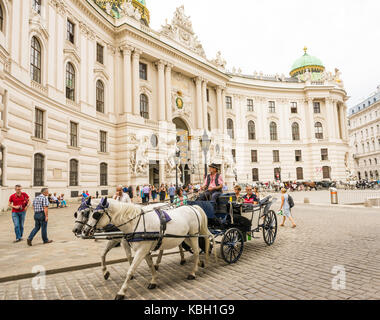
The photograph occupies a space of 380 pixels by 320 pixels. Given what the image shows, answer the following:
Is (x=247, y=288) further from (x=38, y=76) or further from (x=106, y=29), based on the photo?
(x=106, y=29)

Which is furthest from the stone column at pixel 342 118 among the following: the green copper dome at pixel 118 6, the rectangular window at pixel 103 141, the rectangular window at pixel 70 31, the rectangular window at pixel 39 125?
the rectangular window at pixel 39 125

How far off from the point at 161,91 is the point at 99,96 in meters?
8.05

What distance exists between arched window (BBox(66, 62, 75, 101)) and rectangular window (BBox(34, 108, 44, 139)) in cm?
426

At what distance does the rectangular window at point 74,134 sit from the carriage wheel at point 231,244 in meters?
20.6

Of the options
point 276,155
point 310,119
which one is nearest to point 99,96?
Answer: point 276,155

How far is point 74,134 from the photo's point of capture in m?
23.8

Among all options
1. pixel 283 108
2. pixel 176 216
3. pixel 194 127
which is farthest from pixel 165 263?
pixel 283 108

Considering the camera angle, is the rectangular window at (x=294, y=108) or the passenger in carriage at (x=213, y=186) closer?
the passenger in carriage at (x=213, y=186)

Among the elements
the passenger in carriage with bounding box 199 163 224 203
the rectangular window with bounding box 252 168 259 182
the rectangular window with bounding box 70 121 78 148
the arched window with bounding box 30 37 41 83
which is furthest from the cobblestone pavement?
the rectangular window with bounding box 252 168 259 182

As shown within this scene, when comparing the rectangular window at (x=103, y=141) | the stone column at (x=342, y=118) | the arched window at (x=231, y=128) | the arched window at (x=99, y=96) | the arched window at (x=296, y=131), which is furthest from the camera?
the stone column at (x=342, y=118)

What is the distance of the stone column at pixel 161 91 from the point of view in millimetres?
32344

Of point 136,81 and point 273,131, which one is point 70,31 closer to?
point 136,81

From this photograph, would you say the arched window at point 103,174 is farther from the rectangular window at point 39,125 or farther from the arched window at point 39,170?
the rectangular window at point 39,125

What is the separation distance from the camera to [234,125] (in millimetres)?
47125
